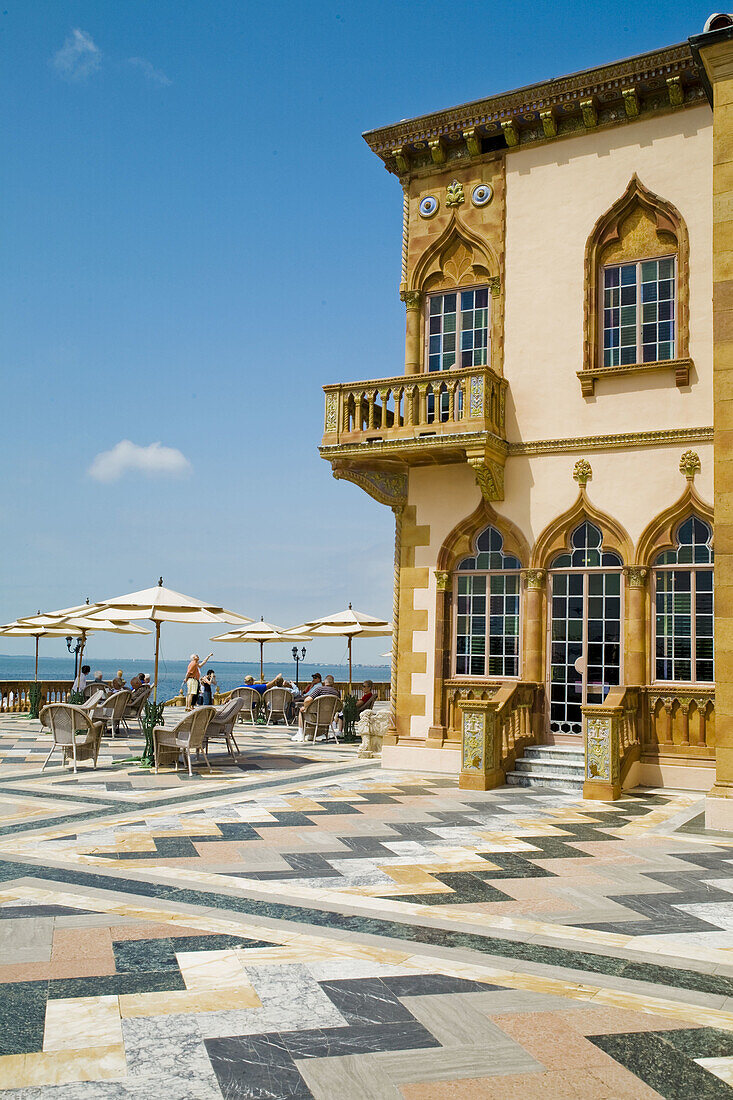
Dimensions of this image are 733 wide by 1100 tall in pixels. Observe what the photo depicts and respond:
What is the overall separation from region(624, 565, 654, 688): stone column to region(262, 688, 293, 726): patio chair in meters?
11.2

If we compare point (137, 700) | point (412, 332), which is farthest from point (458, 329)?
point (137, 700)

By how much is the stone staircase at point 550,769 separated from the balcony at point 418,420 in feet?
13.8

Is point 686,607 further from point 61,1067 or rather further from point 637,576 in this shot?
point 61,1067

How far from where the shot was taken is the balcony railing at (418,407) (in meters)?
13.9

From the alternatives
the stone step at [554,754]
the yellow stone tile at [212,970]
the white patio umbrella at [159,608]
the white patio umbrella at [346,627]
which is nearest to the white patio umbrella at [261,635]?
the white patio umbrella at [346,627]

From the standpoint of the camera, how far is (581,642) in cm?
1375

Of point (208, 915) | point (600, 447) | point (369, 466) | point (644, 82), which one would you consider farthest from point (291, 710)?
point (208, 915)

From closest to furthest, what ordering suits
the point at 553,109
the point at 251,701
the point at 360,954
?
the point at 360,954, the point at 553,109, the point at 251,701

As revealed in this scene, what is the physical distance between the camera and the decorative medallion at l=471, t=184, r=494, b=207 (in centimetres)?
1522

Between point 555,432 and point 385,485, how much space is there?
2816mm

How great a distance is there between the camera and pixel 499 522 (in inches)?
570

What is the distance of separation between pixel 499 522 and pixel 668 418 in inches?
111

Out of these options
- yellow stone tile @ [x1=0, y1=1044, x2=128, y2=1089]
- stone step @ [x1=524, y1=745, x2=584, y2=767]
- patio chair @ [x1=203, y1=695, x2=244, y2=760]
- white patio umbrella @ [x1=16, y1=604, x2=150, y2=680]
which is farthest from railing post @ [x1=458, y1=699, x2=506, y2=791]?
white patio umbrella @ [x1=16, y1=604, x2=150, y2=680]

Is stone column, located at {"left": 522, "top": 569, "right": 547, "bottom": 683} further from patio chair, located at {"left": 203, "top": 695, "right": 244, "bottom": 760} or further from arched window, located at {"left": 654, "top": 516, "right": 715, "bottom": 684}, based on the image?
patio chair, located at {"left": 203, "top": 695, "right": 244, "bottom": 760}
